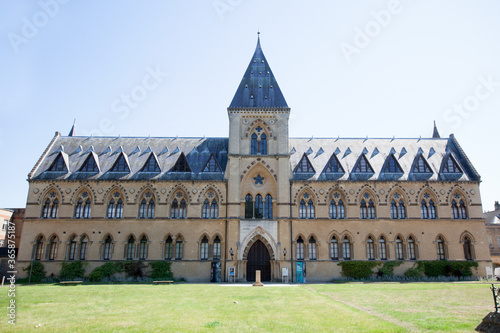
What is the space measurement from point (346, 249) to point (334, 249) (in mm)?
1308

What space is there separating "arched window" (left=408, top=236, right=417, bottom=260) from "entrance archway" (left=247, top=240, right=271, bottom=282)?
15141 millimetres

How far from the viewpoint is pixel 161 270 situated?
37.4 meters

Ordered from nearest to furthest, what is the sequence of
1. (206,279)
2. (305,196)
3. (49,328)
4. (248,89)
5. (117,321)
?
(49,328) → (117,321) → (206,279) → (305,196) → (248,89)

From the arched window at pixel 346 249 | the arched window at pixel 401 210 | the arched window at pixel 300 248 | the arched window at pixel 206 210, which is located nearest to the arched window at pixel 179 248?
the arched window at pixel 206 210

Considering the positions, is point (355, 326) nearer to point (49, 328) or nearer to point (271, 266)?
point (49, 328)

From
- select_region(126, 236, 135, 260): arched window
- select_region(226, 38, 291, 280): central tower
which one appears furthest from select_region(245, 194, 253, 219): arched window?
select_region(126, 236, 135, 260): arched window

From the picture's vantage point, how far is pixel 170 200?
39.9 m

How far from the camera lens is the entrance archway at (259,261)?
37.9 metres

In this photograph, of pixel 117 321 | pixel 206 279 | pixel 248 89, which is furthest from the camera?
pixel 248 89

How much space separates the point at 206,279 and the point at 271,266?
6.80 metres

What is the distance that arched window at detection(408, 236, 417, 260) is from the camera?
1544 inches

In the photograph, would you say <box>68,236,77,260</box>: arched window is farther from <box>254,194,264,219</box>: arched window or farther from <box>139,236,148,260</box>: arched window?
<box>254,194,264,219</box>: arched window

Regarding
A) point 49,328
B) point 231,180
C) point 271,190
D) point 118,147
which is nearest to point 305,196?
point 271,190

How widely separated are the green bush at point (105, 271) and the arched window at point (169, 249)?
15.4 feet
